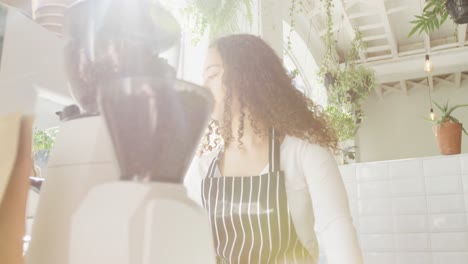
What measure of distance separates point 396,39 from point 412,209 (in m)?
3.61

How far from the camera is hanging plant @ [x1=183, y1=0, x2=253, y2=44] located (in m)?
0.47

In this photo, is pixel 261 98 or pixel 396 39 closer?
pixel 261 98

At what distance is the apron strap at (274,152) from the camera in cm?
82

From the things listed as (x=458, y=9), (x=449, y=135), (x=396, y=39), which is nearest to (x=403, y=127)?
(x=396, y=39)

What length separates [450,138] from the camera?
2.16 meters

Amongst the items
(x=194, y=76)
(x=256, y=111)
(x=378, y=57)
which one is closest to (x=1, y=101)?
(x=194, y=76)

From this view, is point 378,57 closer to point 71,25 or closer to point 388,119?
point 388,119

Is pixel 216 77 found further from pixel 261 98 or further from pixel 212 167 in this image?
pixel 212 167

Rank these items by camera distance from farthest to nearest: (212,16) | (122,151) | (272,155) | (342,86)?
(342,86) → (272,155) → (212,16) → (122,151)

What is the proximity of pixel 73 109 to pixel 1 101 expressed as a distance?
0.04 metres

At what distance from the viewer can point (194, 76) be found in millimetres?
400

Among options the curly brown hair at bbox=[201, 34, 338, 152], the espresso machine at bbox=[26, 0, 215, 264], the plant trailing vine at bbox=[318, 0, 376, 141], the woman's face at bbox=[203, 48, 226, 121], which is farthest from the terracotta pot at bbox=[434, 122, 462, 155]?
the espresso machine at bbox=[26, 0, 215, 264]

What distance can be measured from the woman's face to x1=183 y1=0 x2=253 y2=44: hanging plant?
28 millimetres

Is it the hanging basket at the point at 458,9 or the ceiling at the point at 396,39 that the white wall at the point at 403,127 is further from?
the hanging basket at the point at 458,9
